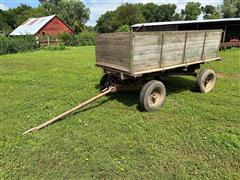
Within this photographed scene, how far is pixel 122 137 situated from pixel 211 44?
12.8ft

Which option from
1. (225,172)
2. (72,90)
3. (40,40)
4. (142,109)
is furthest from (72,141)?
(40,40)

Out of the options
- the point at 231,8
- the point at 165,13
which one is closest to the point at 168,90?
the point at 231,8

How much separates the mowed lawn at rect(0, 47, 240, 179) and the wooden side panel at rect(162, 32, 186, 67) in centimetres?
108

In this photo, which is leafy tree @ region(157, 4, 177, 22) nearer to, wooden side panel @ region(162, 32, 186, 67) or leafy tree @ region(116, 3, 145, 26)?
leafy tree @ region(116, 3, 145, 26)

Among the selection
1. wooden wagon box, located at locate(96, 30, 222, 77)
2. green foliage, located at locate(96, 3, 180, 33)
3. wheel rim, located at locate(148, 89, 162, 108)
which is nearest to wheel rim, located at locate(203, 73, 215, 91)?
wooden wagon box, located at locate(96, 30, 222, 77)

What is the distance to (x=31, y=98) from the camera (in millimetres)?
5820

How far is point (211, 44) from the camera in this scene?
18.8 ft

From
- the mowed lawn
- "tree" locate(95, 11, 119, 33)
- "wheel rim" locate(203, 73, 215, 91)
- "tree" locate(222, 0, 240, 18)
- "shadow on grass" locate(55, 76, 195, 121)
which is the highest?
"tree" locate(222, 0, 240, 18)

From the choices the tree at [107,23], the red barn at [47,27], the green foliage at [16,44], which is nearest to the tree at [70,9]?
the tree at [107,23]

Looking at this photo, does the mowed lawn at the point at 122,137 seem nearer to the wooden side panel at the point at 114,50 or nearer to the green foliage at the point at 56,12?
the wooden side panel at the point at 114,50

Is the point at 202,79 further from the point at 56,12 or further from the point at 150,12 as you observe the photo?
the point at 150,12

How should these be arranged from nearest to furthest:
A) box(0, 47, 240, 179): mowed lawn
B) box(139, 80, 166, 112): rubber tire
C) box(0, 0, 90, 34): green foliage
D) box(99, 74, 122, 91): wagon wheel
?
box(0, 47, 240, 179): mowed lawn → box(139, 80, 166, 112): rubber tire → box(99, 74, 122, 91): wagon wheel → box(0, 0, 90, 34): green foliage

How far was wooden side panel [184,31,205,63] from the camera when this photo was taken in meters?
5.09

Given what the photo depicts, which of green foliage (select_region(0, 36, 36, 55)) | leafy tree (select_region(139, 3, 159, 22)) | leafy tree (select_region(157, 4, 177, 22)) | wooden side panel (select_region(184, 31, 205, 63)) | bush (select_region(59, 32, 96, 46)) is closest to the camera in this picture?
wooden side panel (select_region(184, 31, 205, 63))
